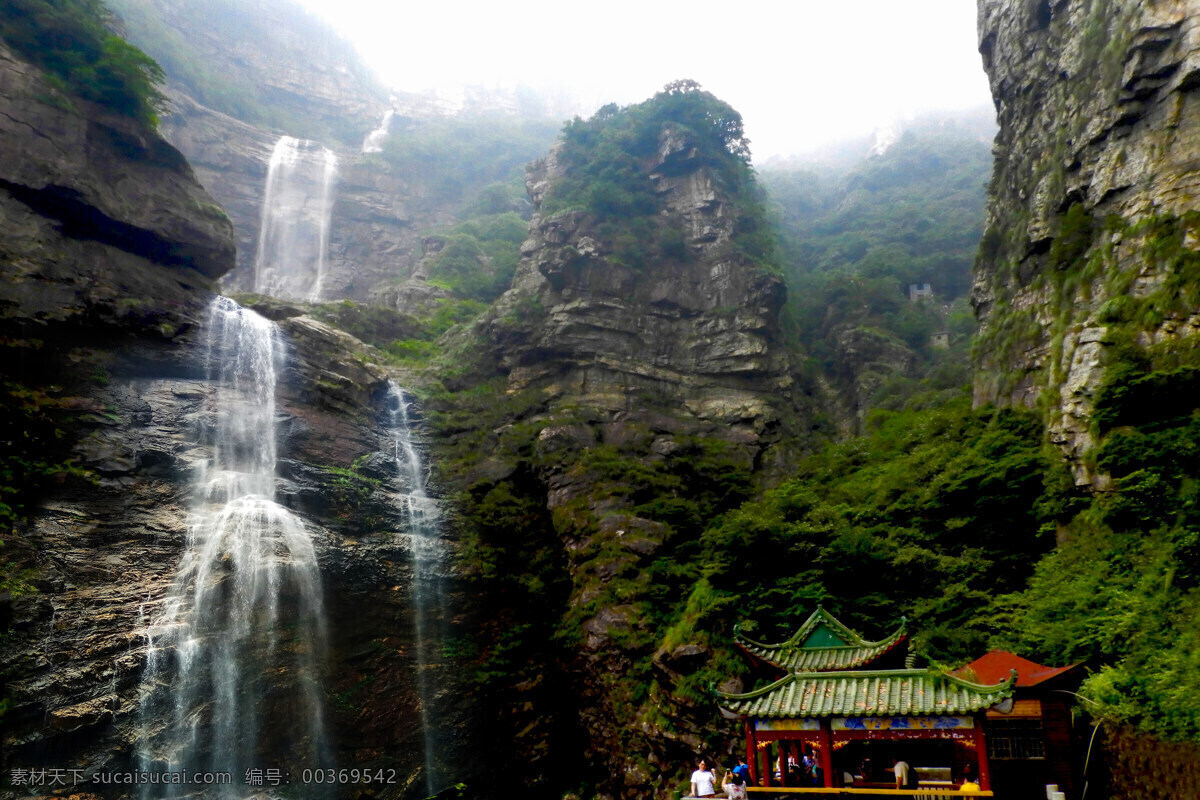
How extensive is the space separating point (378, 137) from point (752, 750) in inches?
2438

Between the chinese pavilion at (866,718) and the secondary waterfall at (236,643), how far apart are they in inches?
445

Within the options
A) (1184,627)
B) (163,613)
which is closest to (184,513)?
(163,613)

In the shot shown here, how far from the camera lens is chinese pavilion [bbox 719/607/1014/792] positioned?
877 cm

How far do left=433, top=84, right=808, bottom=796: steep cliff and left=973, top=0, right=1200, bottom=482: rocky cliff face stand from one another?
30.0 ft

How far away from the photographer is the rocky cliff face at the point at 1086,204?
1441 cm

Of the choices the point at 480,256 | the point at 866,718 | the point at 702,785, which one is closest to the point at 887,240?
the point at 480,256

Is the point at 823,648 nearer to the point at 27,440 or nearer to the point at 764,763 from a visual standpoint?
the point at 764,763

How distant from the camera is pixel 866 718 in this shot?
916 centimetres

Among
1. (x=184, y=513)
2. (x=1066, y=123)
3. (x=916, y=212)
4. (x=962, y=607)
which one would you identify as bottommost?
(x=962, y=607)

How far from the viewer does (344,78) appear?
2591 inches

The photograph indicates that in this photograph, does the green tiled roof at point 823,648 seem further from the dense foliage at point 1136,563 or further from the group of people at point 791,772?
the dense foliage at point 1136,563

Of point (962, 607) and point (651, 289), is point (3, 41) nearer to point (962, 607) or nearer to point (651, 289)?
point (651, 289)

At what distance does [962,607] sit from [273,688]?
611 inches

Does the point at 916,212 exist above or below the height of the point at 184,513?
above
